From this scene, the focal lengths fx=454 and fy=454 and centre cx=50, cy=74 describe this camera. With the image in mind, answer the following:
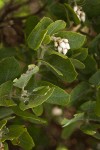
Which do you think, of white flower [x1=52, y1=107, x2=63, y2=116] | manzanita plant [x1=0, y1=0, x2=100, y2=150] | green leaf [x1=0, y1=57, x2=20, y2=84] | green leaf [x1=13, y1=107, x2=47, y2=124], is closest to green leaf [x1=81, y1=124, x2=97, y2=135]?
manzanita plant [x1=0, y1=0, x2=100, y2=150]

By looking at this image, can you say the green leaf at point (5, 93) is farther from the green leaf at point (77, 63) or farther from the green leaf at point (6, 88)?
the green leaf at point (77, 63)

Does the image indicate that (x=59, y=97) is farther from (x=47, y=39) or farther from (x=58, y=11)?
(x=58, y=11)

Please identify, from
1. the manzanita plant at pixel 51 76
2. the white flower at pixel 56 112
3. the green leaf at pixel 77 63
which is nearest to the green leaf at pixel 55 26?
the manzanita plant at pixel 51 76

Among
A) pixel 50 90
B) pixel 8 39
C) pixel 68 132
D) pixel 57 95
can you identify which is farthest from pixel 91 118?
pixel 8 39

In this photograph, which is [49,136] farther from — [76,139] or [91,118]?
[91,118]

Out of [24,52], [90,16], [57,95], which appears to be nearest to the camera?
[57,95]

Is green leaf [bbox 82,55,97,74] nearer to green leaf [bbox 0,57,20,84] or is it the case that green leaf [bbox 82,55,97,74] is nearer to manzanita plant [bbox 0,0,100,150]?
manzanita plant [bbox 0,0,100,150]
